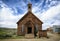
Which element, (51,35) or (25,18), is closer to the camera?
(51,35)

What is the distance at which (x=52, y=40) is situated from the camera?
18.6 ft

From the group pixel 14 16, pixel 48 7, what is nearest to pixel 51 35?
pixel 48 7

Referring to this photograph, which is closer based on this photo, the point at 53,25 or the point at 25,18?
the point at 53,25

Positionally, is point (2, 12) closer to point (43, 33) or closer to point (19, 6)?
point (19, 6)

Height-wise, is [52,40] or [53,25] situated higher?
[53,25]

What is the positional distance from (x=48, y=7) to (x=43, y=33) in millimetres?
771

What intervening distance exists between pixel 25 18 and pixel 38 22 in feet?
1.60

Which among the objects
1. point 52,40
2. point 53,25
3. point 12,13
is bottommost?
point 52,40

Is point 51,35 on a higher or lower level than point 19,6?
lower

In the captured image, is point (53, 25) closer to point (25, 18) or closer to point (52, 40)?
point (52, 40)

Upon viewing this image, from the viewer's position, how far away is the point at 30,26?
253 inches

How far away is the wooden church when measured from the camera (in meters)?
5.91

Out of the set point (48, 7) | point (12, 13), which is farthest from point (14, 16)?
point (48, 7)

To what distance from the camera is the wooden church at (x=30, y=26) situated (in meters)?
5.91
